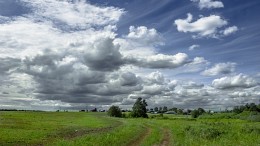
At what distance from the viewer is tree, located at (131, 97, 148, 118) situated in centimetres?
17675

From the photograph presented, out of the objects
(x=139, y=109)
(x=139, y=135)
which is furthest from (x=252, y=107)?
(x=139, y=135)

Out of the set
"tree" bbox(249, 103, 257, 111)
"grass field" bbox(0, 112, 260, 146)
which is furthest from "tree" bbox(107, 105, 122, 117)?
"grass field" bbox(0, 112, 260, 146)

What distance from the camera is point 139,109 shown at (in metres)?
178

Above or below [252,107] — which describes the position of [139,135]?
below

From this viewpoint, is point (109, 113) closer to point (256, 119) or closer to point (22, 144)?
point (256, 119)

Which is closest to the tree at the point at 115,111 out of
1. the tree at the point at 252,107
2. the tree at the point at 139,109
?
the tree at the point at 139,109

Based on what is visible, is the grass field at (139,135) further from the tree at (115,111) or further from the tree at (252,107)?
the tree at (115,111)

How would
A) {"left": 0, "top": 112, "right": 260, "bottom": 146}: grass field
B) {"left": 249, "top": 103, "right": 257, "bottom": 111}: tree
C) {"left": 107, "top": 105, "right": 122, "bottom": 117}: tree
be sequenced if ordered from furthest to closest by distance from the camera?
{"left": 107, "top": 105, "right": 122, "bottom": 117}: tree, {"left": 249, "top": 103, "right": 257, "bottom": 111}: tree, {"left": 0, "top": 112, "right": 260, "bottom": 146}: grass field

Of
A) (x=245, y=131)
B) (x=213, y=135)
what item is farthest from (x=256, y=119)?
(x=213, y=135)

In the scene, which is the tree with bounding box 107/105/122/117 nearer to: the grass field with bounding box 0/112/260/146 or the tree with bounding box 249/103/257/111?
the tree with bounding box 249/103/257/111

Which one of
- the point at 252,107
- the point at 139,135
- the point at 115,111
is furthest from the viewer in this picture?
the point at 115,111

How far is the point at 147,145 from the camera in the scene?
35.3 meters

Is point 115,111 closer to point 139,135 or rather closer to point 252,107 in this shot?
point 252,107

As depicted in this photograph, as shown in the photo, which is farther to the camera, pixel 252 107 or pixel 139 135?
pixel 252 107
